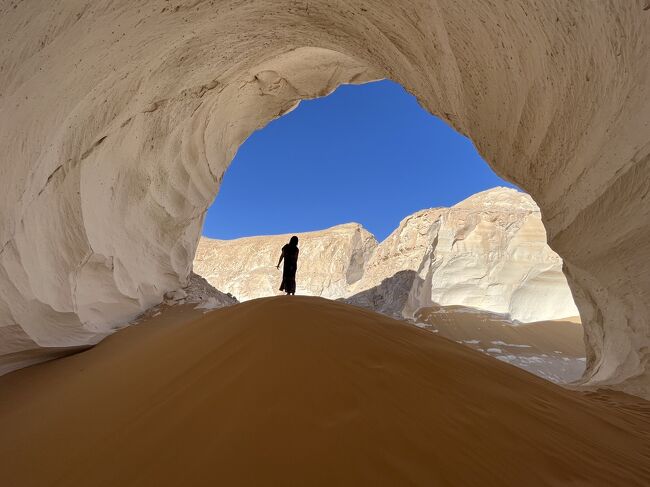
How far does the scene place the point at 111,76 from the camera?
2.88m

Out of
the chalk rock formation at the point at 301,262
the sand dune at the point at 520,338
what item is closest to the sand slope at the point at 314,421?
the sand dune at the point at 520,338

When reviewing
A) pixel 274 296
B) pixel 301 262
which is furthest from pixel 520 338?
pixel 301 262

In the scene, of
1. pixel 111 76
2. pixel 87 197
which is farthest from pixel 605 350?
pixel 87 197

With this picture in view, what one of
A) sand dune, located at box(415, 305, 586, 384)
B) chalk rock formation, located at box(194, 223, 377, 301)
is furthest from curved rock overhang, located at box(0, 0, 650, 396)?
chalk rock formation, located at box(194, 223, 377, 301)

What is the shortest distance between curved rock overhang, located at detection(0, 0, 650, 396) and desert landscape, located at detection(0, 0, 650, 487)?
0.07 ft

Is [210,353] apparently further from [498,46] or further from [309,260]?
[309,260]

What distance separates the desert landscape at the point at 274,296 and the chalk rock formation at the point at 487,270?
6316 mm

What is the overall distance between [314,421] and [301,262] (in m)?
22.4

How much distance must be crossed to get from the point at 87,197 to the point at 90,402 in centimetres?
298

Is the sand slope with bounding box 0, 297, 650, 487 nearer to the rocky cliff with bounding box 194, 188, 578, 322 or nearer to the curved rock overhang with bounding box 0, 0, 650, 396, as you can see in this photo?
the curved rock overhang with bounding box 0, 0, 650, 396

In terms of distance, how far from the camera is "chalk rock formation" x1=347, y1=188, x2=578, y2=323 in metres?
10.4

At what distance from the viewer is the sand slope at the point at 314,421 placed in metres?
1.13

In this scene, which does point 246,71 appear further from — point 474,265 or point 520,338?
point 474,265

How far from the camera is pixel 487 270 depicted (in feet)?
36.1
